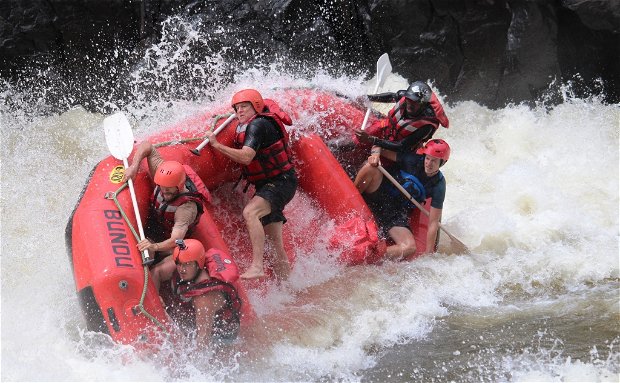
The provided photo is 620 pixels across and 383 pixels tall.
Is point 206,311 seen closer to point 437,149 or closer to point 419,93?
point 437,149

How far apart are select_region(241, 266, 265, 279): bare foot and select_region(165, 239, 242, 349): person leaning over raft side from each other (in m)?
0.33

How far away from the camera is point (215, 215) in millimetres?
4953

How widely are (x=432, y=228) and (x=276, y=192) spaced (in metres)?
1.35

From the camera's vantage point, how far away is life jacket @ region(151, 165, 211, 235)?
4352mm

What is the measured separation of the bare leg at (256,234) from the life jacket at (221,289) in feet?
1.10

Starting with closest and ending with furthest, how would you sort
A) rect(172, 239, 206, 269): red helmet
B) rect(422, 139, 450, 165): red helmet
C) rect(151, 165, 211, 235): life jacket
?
rect(172, 239, 206, 269): red helmet
rect(151, 165, 211, 235): life jacket
rect(422, 139, 450, 165): red helmet

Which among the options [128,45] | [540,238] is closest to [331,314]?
[540,238]

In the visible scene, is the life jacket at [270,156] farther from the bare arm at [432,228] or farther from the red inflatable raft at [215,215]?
the bare arm at [432,228]

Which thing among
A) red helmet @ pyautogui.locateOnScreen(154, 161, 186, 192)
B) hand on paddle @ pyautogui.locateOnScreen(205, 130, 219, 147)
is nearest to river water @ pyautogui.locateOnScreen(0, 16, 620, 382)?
hand on paddle @ pyautogui.locateOnScreen(205, 130, 219, 147)

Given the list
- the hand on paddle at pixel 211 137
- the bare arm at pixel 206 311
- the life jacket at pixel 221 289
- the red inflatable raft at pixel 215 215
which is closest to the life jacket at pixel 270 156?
the hand on paddle at pixel 211 137

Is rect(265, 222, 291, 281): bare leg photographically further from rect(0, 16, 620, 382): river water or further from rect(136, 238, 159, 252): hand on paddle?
rect(136, 238, 159, 252): hand on paddle

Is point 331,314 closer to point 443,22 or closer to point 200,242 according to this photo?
point 200,242

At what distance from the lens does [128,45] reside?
8.34 meters

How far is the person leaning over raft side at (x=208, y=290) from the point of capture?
412 cm
